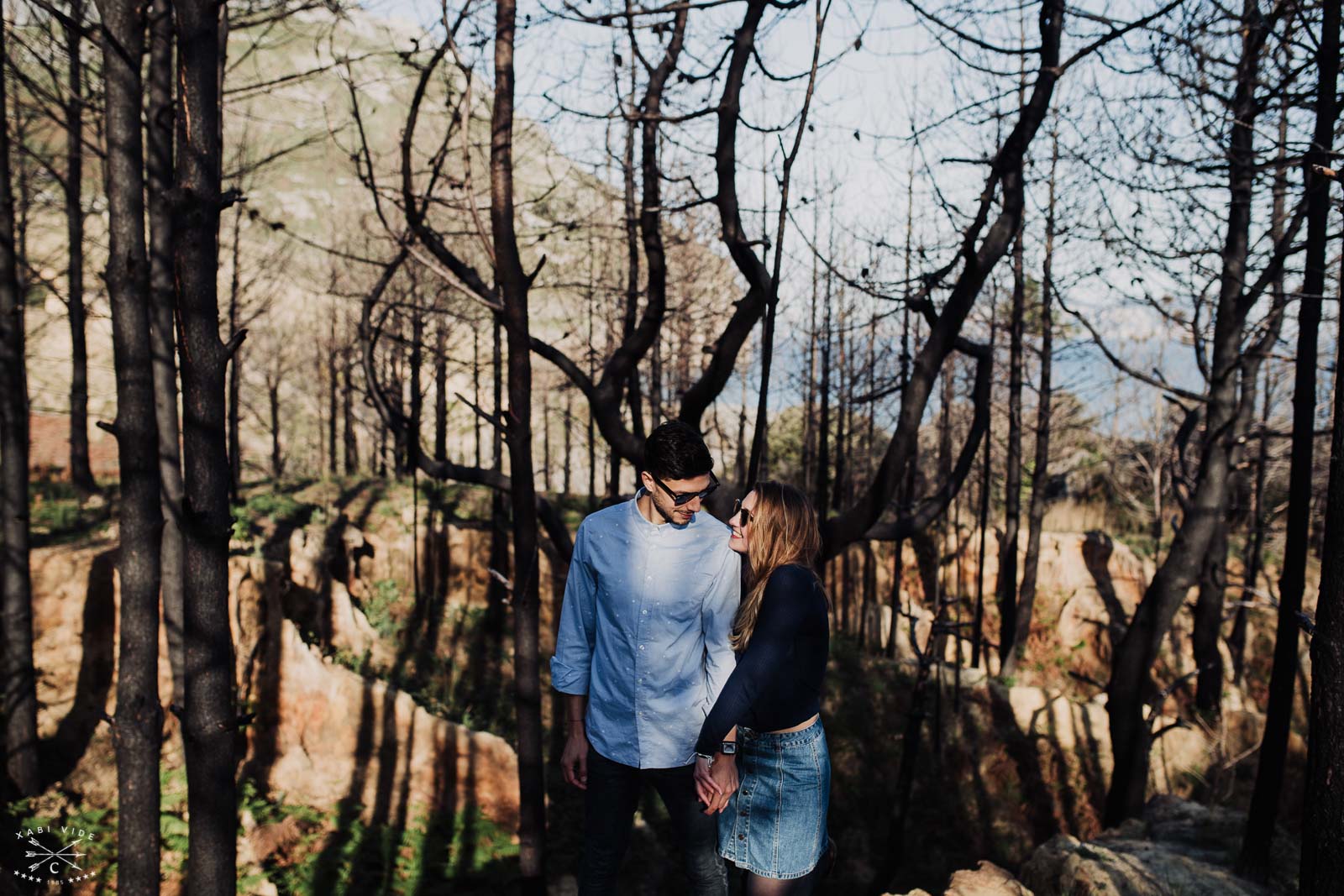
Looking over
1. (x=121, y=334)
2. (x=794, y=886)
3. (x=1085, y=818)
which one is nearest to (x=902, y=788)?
(x=1085, y=818)

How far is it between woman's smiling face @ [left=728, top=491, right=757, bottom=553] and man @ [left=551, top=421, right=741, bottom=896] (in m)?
0.07

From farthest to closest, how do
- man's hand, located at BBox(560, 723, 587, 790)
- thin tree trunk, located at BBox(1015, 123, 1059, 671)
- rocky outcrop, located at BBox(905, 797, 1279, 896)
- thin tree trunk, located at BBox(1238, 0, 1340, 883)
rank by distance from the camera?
thin tree trunk, located at BBox(1015, 123, 1059, 671) < thin tree trunk, located at BBox(1238, 0, 1340, 883) < rocky outcrop, located at BBox(905, 797, 1279, 896) < man's hand, located at BBox(560, 723, 587, 790)

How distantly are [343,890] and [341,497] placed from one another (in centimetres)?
903

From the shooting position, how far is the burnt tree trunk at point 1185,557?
9234 mm

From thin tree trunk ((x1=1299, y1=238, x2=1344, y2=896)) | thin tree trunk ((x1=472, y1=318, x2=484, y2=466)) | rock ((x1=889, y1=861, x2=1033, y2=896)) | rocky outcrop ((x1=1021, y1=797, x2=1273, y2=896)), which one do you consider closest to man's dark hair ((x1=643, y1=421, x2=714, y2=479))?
thin tree trunk ((x1=1299, y1=238, x2=1344, y2=896))

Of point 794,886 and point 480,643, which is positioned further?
point 480,643

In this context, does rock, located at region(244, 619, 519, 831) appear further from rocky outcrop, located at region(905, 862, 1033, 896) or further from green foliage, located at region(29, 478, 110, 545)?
rocky outcrop, located at region(905, 862, 1033, 896)

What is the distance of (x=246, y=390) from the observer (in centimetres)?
3681

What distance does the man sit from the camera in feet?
9.74

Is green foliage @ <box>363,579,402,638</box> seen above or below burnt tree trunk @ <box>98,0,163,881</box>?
below

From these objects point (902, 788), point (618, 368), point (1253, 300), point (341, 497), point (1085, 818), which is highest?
point (1253, 300)

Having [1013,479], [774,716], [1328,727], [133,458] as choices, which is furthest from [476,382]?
[1328,727]

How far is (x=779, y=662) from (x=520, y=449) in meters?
3.03

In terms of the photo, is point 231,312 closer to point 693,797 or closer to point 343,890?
point 343,890
